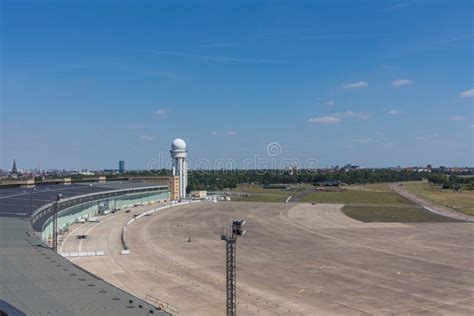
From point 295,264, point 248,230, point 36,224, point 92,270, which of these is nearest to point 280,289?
point 295,264

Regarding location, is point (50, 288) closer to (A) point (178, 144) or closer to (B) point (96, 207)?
(B) point (96, 207)

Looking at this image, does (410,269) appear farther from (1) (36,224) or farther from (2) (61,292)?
(1) (36,224)

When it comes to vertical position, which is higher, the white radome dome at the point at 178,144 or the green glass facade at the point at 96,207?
the white radome dome at the point at 178,144

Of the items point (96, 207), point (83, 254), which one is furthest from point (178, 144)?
point (83, 254)

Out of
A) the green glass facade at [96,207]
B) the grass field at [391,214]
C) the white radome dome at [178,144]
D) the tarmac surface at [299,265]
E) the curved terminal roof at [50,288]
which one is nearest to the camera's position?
the curved terminal roof at [50,288]

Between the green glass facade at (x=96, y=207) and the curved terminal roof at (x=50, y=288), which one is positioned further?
the green glass facade at (x=96, y=207)

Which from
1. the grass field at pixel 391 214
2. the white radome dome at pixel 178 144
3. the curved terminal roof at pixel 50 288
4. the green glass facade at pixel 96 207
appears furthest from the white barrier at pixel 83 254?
the white radome dome at pixel 178 144

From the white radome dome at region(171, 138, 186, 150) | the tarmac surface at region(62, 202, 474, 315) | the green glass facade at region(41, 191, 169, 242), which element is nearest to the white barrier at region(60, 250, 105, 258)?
the tarmac surface at region(62, 202, 474, 315)

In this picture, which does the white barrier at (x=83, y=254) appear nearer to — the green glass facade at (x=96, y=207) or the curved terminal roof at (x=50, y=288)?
the green glass facade at (x=96, y=207)
